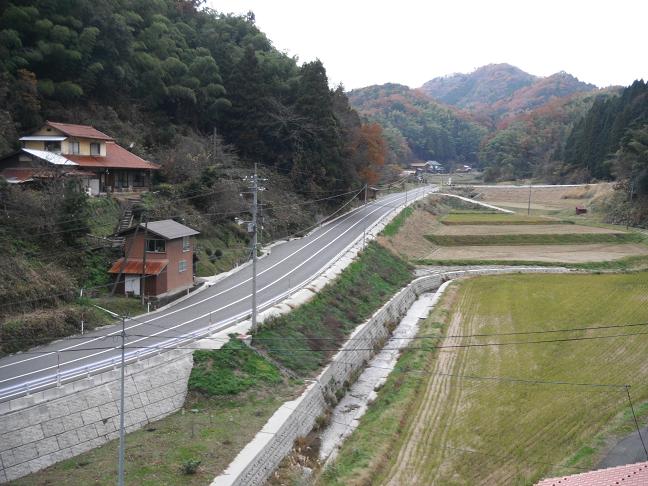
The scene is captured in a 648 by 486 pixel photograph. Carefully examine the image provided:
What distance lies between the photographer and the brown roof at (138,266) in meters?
25.3

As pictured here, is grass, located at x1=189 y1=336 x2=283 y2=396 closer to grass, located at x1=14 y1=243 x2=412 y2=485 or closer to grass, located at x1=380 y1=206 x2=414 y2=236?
grass, located at x1=14 y1=243 x2=412 y2=485

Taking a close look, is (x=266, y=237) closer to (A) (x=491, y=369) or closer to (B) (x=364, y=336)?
(B) (x=364, y=336)

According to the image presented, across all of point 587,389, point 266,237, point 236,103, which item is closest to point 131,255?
point 266,237

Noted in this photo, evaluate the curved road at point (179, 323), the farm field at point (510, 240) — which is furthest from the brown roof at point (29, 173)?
the farm field at point (510, 240)

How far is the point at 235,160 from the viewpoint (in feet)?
151

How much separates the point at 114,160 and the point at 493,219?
4333 cm

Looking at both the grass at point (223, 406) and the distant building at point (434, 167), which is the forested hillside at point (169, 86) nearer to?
the grass at point (223, 406)

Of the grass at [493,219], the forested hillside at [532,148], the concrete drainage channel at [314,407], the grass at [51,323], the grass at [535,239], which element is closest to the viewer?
the concrete drainage channel at [314,407]

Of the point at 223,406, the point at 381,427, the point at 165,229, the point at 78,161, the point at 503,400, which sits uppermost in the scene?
the point at 78,161

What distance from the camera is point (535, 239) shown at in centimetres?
5428

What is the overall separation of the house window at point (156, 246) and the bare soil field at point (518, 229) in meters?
35.4

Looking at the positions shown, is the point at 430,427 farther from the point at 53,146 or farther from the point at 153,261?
the point at 53,146

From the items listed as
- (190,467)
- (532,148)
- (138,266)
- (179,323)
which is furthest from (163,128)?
(532,148)

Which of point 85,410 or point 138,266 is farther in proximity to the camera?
point 138,266
